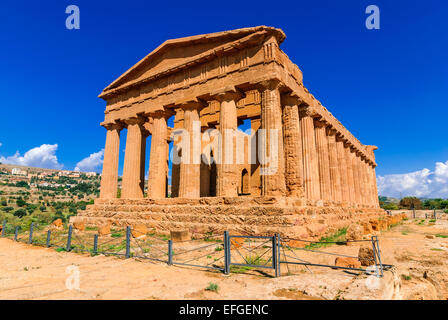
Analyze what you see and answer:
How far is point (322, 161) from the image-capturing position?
20438mm

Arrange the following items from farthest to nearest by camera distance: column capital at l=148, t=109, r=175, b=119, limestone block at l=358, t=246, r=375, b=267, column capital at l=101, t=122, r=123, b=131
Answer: column capital at l=101, t=122, r=123, b=131
column capital at l=148, t=109, r=175, b=119
limestone block at l=358, t=246, r=375, b=267

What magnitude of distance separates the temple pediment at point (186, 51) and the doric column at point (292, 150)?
13.0 ft

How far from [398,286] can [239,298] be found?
3591 mm

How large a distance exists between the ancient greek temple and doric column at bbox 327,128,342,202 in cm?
8

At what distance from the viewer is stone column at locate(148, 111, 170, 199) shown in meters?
19.0

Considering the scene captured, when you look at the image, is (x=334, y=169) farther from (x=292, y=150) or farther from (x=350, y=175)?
(x=292, y=150)

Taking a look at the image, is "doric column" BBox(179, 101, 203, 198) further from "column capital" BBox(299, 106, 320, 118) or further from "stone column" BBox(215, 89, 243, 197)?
"column capital" BBox(299, 106, 320, 118)

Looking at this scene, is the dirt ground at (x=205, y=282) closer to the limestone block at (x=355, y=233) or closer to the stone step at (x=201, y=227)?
the limestone block at (x=355, y=233)

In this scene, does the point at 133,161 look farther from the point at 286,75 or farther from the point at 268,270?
the point at 268,270

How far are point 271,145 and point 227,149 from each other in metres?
2.60

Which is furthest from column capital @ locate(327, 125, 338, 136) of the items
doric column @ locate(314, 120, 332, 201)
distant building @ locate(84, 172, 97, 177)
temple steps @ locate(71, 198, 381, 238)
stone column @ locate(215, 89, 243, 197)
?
distant building @ locate(84, 172, 97, 177)

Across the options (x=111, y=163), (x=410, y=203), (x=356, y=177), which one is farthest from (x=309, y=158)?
(x=410, y=203)
